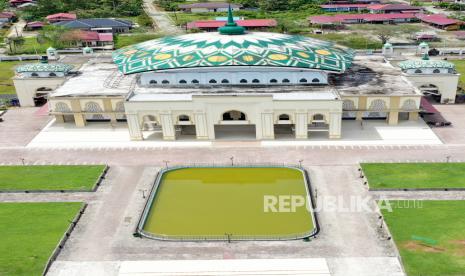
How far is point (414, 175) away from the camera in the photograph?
4419cm

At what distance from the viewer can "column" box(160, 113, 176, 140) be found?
53.2 metres

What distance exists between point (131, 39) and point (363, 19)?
209ft

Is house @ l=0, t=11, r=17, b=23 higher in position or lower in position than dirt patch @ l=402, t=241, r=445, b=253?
higher

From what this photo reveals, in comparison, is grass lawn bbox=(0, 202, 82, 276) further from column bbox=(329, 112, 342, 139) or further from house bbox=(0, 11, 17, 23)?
house bbox=(0, 11, 17, 23)

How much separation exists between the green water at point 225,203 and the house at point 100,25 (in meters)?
81.3

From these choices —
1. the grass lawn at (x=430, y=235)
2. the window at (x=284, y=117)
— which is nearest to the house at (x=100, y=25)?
the window at (x=284, y=117)

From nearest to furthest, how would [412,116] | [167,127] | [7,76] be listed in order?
1. [167,127]
2. [412,116]
3. [7,76]

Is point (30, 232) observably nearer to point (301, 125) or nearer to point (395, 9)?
point (301, 125)

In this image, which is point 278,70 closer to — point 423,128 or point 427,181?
point 423,128

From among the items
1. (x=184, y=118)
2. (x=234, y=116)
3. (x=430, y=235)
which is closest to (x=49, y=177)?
(x=184, y=118)

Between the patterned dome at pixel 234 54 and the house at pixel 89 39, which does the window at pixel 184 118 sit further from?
the house at pixel 89 39

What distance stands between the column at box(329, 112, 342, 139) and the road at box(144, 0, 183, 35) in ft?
237

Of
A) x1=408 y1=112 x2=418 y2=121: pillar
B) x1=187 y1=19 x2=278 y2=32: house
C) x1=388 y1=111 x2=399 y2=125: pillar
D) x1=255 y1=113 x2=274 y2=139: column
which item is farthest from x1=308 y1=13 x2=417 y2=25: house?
x1=255 y1=113 x2=274 y2=139: column

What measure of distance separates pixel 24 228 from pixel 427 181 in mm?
36941
